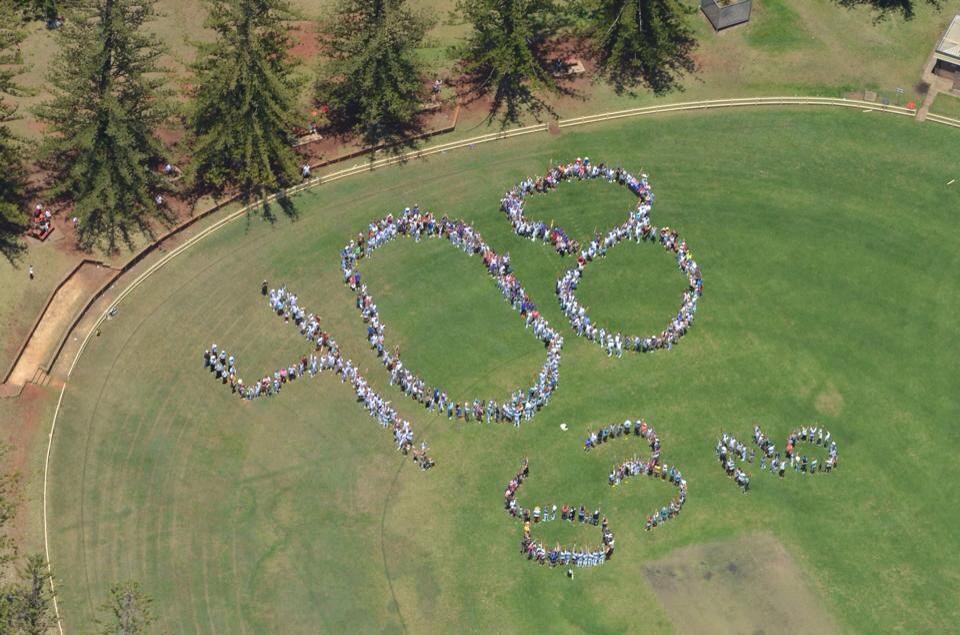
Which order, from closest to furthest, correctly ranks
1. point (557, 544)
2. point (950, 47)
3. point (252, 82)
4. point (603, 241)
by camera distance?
1. point (557, 544)
2. point (252, 82)
3. point (603, 241)
4. point (950, 47)

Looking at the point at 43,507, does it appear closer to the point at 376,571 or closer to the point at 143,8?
the point at 376,571

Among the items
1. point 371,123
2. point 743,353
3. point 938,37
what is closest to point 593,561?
point 743,353

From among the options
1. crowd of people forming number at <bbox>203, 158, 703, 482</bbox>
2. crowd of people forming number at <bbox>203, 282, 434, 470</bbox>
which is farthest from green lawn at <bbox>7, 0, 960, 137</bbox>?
crowd of people forming number at <bbox>203, 282, 434, 470</bbox>

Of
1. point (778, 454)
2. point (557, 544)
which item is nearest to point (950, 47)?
point (778, 454)

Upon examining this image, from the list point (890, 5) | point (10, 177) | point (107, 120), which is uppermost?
point (107, 120)

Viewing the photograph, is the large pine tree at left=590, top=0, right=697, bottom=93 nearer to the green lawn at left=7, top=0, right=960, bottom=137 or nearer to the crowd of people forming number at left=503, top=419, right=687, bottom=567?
the green lawn at left=7, top=0, right=960, bottom=137

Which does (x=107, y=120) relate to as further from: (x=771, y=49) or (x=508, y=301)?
(x=771, y=49)
